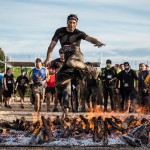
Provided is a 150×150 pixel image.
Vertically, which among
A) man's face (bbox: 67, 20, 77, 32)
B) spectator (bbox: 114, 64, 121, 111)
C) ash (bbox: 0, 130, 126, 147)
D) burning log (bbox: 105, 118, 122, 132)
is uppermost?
man's face (bbox: 67, 20, 77, 32)

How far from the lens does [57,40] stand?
9.94m

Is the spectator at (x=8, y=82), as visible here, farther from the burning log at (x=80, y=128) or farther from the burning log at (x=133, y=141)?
the burning log at (x=133, y=141)

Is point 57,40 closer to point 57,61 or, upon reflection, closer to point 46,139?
point 46,139

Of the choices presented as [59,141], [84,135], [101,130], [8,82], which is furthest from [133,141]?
[8,82]

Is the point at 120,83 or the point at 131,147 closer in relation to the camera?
the point at 131,147

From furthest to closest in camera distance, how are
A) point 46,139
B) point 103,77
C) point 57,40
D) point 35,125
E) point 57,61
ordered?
point 103,77, point 57,61, point 57,40, point 35,125, point 46,139

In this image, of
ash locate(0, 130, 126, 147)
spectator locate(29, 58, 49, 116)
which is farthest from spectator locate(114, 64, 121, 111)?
ash locate(0, 130, 126, 147)

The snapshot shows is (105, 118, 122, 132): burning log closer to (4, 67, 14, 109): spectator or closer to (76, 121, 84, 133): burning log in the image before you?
(76, 121, 84, 133): burning log

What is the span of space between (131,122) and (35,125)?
1.77 metres

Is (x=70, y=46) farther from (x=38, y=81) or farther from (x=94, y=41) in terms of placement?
(x=38, y=81)

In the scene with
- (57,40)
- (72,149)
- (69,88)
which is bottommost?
(72,149)

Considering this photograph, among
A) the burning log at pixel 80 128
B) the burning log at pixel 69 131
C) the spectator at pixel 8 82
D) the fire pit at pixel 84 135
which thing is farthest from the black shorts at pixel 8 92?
the burning log at pixel 69 131

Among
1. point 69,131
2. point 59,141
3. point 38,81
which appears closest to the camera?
point 59,141

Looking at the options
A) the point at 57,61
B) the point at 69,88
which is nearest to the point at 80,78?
the point at 69,88
